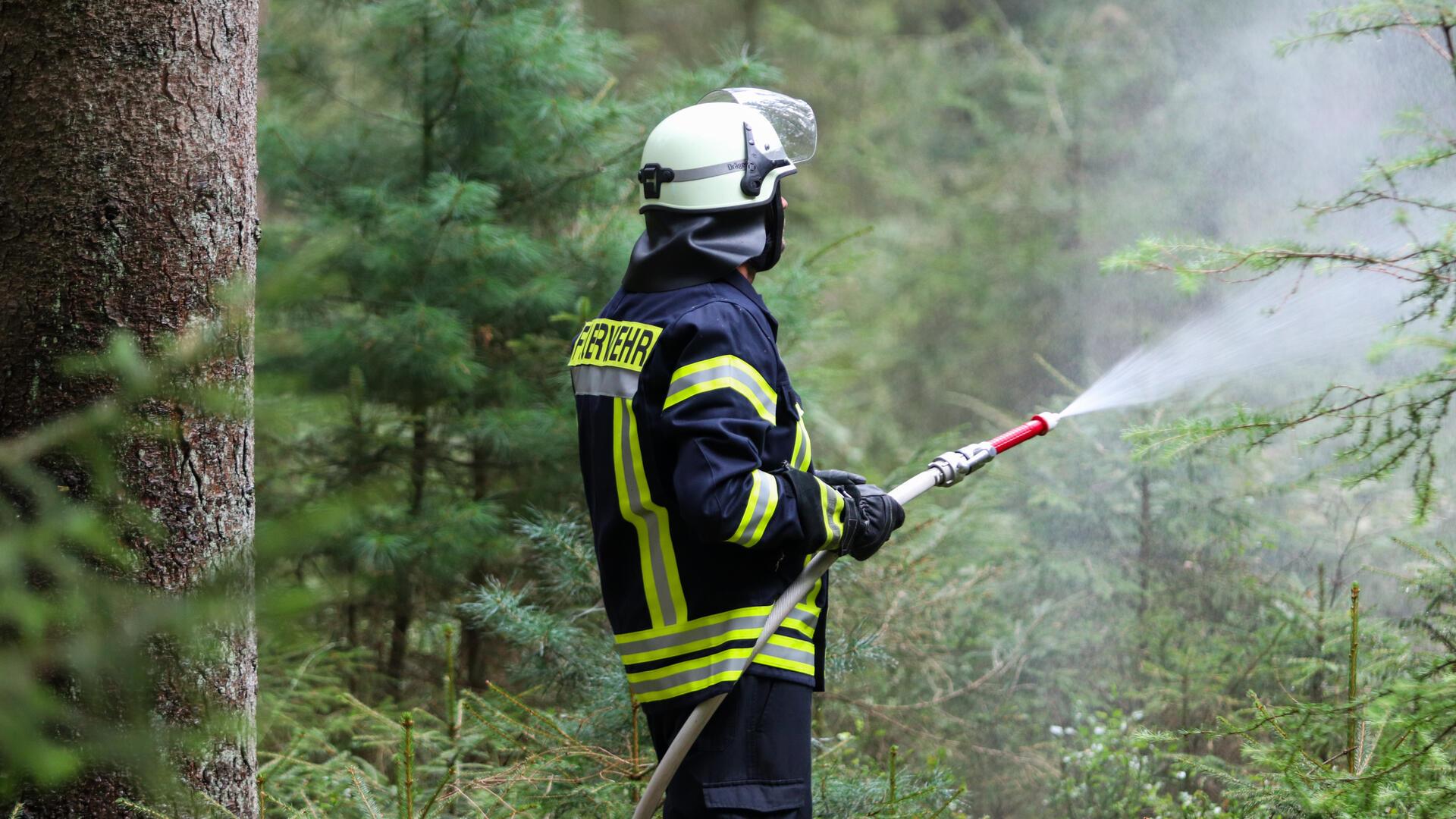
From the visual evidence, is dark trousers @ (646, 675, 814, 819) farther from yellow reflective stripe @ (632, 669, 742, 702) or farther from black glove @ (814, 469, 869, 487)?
black glove @ (814, 469, 869, 487)

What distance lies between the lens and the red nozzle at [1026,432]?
3.31m

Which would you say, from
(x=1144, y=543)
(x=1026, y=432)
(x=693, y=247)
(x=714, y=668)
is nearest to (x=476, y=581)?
(x=714, y=668)

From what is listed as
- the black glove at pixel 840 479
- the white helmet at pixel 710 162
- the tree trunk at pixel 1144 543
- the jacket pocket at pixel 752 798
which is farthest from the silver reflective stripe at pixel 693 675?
the tree trunk at pixel 1144 543

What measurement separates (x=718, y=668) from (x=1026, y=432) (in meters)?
1.26

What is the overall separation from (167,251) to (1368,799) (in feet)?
10.7

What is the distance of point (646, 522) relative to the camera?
290 cm

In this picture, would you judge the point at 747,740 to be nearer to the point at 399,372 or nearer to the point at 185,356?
the point at 185,356

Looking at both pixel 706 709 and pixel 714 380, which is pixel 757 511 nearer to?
pixel 714 380

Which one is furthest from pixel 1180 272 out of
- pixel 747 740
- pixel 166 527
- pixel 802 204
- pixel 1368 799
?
pixel 802 204

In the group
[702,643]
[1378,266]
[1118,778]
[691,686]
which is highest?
[1378,266]

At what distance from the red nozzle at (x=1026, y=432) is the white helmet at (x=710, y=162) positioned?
106cm

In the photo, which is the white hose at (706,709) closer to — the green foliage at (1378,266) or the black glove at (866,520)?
the black glove at (866,520)

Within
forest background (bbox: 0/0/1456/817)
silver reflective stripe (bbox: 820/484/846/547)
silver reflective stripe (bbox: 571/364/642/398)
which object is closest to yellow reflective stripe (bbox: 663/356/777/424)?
silver reflective stripe (bbox: 571/364/642/398)

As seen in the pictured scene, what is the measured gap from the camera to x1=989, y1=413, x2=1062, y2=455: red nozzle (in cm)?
331
